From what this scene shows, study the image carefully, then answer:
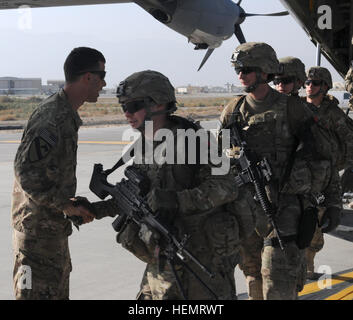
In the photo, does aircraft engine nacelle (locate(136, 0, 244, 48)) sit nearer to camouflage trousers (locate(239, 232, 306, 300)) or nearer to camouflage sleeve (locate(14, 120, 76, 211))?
camouflage trousers (locate(239, 232, 306, 300))

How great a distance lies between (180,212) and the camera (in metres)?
2.84

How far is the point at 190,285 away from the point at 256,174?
1424 mm

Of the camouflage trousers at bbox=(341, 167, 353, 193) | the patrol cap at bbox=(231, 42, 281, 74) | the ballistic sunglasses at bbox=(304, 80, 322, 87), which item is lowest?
the patrol cap at bbox=(231, 42, 281, 74)

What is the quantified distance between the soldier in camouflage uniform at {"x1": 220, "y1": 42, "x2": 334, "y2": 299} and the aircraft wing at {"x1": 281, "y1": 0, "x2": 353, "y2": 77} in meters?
4.53

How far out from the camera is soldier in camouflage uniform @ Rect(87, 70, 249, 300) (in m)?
2.88

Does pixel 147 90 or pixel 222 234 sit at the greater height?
pixel 147 90

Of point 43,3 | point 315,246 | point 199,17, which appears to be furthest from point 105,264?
→ point 43,3

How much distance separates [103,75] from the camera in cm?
369

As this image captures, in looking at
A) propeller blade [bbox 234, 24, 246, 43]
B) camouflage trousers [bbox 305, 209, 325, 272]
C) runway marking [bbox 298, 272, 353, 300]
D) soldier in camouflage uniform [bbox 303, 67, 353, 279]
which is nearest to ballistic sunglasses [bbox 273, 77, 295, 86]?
soldier in camouflage uniform [bbox 303, 67, 353, 279]

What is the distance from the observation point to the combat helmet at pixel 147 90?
2.99 metres

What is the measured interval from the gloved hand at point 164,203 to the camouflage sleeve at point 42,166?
2.45ft

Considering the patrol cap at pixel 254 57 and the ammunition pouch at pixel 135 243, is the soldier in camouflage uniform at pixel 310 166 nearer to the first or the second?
the patrol cap at pixel 254 57

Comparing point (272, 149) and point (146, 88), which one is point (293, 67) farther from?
point (146, 88)

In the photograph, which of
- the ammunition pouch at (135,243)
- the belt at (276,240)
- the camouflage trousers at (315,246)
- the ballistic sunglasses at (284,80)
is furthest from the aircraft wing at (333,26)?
the ammunition pouch at (135,243)
